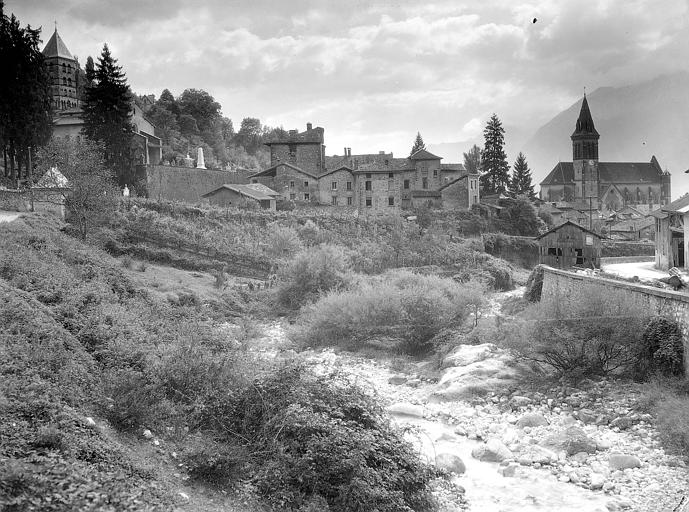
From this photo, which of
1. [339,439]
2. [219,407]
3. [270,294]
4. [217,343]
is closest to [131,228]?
[270,294]

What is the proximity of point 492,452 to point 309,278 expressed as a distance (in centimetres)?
1975

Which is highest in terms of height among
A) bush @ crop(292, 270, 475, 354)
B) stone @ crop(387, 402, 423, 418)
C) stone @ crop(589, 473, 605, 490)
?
bush @ crop(292, 270, 475, 354)

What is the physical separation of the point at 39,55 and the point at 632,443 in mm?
37652

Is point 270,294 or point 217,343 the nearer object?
point 217,343

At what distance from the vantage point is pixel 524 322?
22469 mm

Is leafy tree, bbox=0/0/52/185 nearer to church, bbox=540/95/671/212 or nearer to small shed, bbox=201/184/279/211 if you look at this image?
small shed, bbox=201/184/279/211

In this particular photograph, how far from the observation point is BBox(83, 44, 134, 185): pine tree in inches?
1660

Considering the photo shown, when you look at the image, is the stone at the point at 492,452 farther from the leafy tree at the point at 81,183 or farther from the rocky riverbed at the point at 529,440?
the leafy tree at the point at 81,183

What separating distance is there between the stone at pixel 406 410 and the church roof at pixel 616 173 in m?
83.1

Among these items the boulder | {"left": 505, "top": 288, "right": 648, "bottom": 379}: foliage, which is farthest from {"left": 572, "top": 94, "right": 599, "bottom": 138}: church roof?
the boulder

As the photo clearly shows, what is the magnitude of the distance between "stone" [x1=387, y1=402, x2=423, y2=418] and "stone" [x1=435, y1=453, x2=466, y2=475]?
147 inches

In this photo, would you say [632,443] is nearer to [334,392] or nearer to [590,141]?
[334,392]

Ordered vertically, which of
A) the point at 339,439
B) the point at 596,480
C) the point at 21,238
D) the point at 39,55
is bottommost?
the point at 596,480

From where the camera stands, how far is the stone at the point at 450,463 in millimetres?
14656
